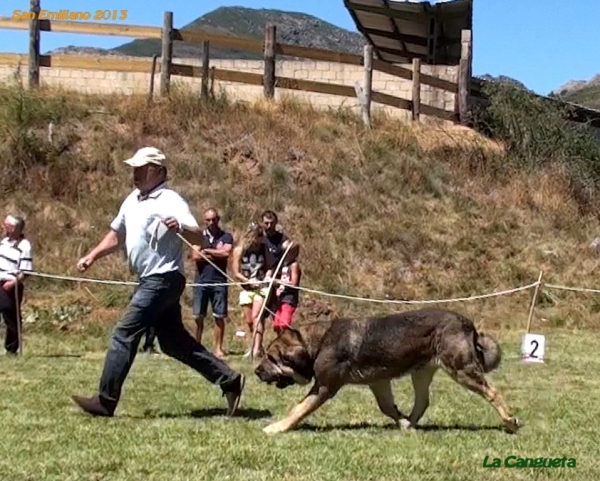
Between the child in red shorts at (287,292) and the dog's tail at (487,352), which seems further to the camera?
the child in red shorts at (287,292)

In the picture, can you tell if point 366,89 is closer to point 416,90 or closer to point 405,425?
point 416,90

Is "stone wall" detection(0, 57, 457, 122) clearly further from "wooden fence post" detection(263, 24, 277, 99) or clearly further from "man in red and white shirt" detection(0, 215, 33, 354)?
"man in red and white shirt" detection(0, 215, 33, 354)

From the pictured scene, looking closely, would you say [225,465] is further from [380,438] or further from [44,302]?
[44,302]

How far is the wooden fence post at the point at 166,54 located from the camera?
18.6 meters

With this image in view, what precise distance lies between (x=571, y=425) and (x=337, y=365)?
72.1 inches

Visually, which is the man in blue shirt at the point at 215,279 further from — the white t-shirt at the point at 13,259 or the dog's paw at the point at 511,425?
the dog's paw at the point at 511,425

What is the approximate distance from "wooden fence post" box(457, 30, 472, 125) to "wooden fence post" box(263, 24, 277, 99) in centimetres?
393

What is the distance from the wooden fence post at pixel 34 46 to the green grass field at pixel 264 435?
10.8m

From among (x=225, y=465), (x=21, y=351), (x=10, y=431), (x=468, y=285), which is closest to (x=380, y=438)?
(x=225, y=465)

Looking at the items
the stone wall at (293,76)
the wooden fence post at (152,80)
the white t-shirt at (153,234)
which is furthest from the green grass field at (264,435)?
the stone wall at (293,76)

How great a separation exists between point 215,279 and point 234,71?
29.3 feet

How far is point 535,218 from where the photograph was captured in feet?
59.6

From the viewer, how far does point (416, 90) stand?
19562 mm

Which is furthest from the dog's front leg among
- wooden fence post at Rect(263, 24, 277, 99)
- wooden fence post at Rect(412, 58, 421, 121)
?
wooden fence post at Rect(412, 58, 421, 121)
